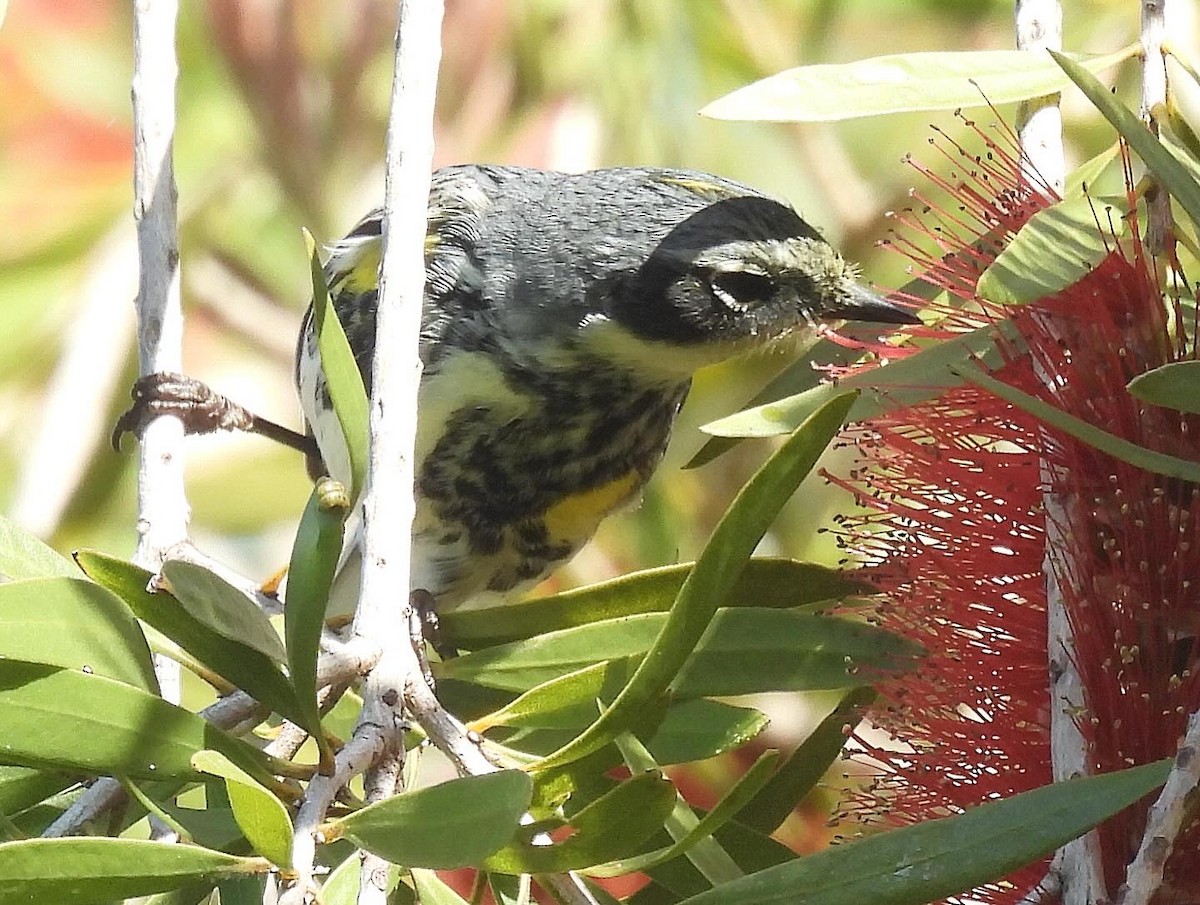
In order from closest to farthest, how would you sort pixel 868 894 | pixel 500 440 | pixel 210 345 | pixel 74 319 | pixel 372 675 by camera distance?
1. pixel 868 894
2. pixel 372 675
3. pixel 500 440
4. pixel 74 319
5. pixel 210 345

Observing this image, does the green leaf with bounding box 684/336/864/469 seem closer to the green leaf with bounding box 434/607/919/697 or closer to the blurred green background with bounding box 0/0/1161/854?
the green leaf with bounding box 434/607/919/697

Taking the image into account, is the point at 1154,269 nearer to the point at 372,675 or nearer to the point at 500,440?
the point at 372,675

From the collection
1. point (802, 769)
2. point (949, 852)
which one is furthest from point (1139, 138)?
point (802, 769)

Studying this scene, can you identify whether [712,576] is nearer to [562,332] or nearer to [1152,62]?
[1152,62]

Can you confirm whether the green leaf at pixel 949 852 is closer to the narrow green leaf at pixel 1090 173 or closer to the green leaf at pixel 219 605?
the green leaf at pixel 219 605

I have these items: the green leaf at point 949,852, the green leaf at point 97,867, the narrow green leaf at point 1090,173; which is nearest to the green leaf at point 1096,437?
the green leaf at point 949,852

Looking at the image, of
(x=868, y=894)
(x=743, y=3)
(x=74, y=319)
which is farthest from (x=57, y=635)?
(x=743, y=3)

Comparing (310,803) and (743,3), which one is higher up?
(743,3)
